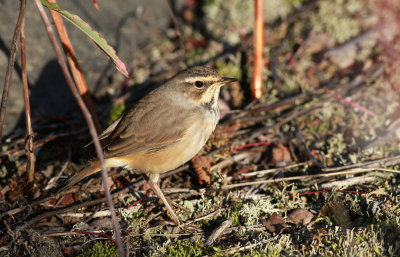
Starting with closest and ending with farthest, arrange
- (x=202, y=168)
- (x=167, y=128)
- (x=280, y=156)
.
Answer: (x=167, y=128) → (x=202, y=168) → (x=280, y=156)

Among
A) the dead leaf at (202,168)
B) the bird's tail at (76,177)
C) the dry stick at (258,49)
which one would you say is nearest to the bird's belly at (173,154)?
the bird's tail at (76,177)

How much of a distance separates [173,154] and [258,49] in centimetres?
226

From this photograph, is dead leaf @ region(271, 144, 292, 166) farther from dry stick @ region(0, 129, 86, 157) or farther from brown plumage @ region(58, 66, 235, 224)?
dry stick @ region(0, 129, 86, 157)

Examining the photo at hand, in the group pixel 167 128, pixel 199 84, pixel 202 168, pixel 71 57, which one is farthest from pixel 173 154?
pixel 71 57

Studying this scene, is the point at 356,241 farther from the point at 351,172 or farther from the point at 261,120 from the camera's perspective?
the point at 261,120

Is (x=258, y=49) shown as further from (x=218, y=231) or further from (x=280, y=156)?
(x=218, y=231)

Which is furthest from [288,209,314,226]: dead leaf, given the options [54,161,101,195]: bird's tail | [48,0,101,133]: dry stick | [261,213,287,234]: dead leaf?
[48,0,101,133]: dry stick

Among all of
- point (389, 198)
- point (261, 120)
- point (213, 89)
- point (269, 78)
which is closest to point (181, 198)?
point (213, 89)

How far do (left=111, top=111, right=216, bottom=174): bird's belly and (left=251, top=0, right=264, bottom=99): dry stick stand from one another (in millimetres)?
1611

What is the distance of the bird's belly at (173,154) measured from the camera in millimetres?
4512

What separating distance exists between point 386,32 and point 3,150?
6407 mm

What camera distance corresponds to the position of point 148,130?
15.2ft

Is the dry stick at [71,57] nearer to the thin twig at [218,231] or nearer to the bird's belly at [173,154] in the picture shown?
the bird's belly at [173,154]

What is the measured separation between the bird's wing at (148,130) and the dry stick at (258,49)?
1.72m
